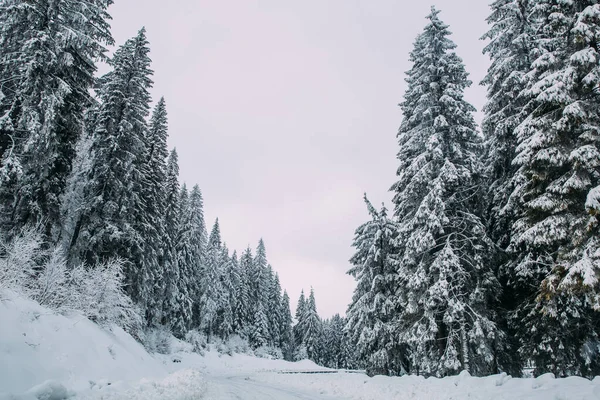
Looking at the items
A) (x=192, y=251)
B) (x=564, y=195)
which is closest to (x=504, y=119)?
(x=564, y=195)

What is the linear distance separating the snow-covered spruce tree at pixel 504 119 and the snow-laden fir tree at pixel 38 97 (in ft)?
62.0

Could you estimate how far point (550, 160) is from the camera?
11.2 metres

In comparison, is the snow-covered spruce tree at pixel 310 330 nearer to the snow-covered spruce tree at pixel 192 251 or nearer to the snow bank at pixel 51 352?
the snow-covered spruce tree at pixel 192 251

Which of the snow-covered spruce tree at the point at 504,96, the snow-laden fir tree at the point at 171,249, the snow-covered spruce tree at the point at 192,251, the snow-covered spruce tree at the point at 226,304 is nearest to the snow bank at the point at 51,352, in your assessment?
the snow-covered spruce tree at the point at 504,96

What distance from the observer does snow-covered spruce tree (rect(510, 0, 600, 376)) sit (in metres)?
10.1

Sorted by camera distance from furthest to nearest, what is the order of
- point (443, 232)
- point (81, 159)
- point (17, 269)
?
point (81, 159), point (443, 232), point (17, 269)

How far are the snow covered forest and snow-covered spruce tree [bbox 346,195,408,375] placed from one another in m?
0.12

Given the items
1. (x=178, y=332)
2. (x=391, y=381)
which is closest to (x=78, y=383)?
(x=391, y=381)

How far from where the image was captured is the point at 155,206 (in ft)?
88.5

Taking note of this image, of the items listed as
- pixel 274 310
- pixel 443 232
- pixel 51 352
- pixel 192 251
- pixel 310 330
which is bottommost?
pixel 51 352

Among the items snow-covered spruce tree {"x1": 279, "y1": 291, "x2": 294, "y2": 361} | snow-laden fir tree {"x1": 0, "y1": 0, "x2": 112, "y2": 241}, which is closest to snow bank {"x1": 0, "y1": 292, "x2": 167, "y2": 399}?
snow-laden fir tree {"x1": 0, "y1": 0, "x2": 112, "y2": 241}

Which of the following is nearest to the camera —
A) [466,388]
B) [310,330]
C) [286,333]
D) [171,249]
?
[466,388]

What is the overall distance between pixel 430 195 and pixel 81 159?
74.5ft

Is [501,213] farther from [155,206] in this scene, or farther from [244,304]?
[244,304]
